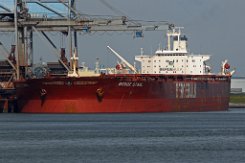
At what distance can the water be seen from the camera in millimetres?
44000

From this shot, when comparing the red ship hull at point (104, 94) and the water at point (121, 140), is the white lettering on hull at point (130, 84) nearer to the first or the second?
the red ship hull at point (104, 94)

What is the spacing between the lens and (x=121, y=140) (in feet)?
171

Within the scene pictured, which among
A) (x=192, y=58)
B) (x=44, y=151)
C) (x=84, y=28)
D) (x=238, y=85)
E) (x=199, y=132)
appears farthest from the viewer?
(x=238, y=85)

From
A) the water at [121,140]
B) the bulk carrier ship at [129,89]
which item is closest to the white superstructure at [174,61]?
the bulk carrier ship at [129,89]

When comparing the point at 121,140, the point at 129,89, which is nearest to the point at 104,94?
the point at 129,89

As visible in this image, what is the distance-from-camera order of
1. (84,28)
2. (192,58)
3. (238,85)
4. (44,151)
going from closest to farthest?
(44,151), (84,28), (192,58), (238,85)

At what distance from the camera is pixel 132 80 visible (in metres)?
76.7

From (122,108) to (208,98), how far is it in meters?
11.8

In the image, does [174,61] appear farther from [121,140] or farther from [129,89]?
[121,140]

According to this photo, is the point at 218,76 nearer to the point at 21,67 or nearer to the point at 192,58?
the point at 192,58

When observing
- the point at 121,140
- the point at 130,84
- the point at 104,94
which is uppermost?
the point at 130,84

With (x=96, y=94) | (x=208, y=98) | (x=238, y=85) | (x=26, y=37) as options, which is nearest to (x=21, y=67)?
(x=26, y=37)

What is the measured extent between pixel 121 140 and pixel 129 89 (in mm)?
24341

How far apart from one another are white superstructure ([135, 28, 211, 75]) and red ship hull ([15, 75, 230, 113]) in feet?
15.6
